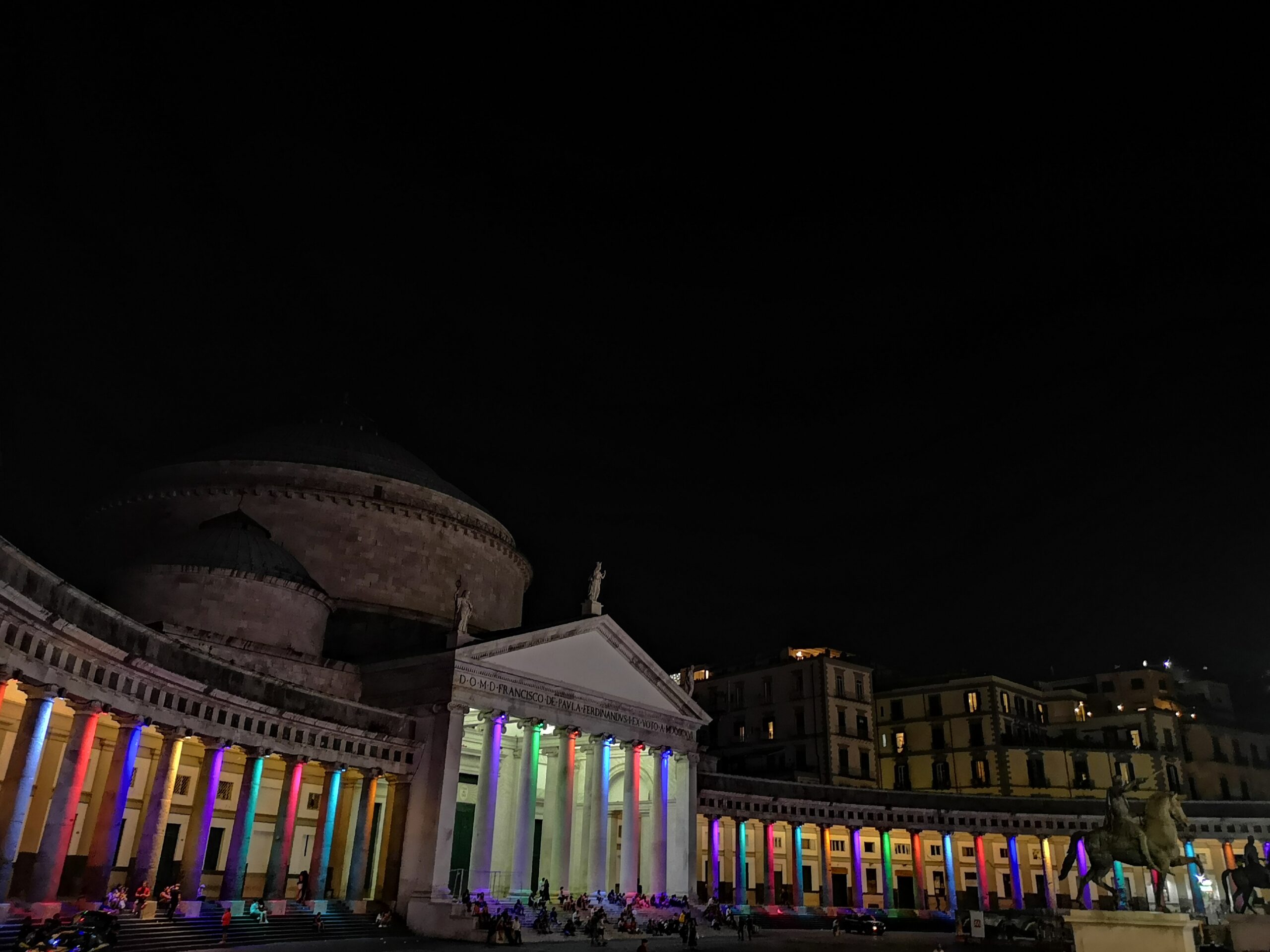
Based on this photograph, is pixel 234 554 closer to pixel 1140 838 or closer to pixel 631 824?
pixel 631 824

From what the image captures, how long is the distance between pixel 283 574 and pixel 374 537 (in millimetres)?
7446

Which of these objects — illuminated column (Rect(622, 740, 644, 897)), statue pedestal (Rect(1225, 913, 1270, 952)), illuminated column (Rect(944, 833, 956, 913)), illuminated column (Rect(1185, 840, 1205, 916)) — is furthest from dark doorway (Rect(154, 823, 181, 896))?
illuminated column (Rect(1185, 840, 1205, 916))

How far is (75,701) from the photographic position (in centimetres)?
2348

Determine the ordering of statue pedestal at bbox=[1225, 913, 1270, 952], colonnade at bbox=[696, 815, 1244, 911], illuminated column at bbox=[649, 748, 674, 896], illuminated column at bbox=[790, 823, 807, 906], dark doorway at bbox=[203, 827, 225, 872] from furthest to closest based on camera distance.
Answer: colonnade at bbox=[696, 815, 1244, 911]
illuminated column at bbox=[790, 823, 807, 906]
illuminated column at bbox=[649, 748, 674, 896]
dark doorway at bbox=[203, 827, 225, 872]
statue pedestal at bbox=[1225, 913, 1270, 952]

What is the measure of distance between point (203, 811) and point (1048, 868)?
49.2 metres

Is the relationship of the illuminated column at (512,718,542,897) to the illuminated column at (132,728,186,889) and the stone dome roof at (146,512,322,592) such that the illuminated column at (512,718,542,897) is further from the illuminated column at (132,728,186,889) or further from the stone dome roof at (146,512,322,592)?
the illuminated column at (132,728,186,889)

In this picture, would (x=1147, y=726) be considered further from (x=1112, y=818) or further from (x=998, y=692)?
(x=1112, y=818)

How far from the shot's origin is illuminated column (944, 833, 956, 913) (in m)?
56.4

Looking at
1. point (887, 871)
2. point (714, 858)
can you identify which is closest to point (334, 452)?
point (714, 858)

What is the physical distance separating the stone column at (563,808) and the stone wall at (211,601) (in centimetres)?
1161

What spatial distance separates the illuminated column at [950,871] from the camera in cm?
5644

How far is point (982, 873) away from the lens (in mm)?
56531

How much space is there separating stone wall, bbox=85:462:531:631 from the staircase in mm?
16320

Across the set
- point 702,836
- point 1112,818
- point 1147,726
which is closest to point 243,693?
point 1112,818
